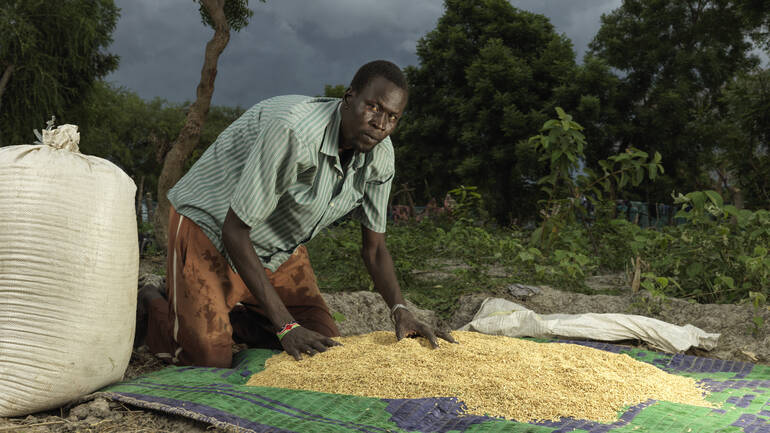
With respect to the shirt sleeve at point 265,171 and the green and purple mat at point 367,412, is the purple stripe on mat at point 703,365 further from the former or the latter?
the shirt sleeve at point 265,171

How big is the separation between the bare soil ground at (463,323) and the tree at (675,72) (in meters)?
Answer: 12.6

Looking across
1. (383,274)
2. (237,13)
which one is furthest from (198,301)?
(237,13)

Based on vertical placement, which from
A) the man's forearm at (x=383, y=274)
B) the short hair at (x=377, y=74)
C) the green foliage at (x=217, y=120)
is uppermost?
the green foliage at (x=217, y=120)

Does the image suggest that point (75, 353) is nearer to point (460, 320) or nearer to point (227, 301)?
point (227, 301)

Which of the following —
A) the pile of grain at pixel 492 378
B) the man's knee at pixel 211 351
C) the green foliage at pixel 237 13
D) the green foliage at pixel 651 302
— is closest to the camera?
the pile of grain at pixel 492 378

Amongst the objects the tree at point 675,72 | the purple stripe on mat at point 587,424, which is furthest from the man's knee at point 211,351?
the tree at point 675,72

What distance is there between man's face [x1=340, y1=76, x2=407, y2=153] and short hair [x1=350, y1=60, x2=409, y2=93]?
1 centimetres

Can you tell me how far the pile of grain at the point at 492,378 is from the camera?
5.73 ft

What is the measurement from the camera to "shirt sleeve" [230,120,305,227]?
2.01 m

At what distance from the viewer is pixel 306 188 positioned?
2.25 metres

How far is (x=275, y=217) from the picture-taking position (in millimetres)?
2371

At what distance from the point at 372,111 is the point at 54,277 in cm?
122

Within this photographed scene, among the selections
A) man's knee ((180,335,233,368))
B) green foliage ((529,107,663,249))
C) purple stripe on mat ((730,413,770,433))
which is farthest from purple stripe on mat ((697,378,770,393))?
green foliage ((529,107,663,249))

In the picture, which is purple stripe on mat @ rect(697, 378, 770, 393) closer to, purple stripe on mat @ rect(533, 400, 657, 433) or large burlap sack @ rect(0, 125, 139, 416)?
purple stripe on mat @ rect(533, 400, 657, 433)
